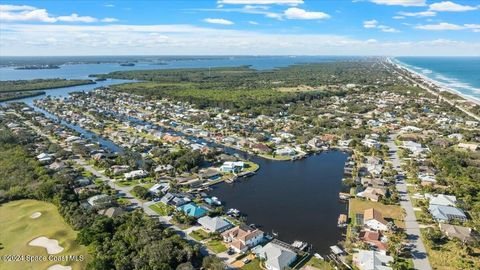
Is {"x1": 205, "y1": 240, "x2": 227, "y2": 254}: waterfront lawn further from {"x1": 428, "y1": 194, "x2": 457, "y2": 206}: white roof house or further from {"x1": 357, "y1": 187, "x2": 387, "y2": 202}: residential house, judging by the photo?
{"x1": 428, "y1": 194, "x2": 457, "y2": 206}: white roof house

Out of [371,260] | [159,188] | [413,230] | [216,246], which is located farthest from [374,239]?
[159,188]

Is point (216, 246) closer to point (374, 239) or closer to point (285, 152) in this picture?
point (374, 239)

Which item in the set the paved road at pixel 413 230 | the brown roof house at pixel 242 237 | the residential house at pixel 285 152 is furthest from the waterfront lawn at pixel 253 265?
the residential house at pixel 285 152

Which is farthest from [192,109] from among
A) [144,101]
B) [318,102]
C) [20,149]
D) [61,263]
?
[61,263]

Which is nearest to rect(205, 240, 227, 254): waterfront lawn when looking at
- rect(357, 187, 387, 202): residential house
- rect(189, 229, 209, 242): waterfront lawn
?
rect(189, 229, 209, 242): waterfront lawn

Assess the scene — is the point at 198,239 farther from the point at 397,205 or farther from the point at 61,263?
the point at 397,205

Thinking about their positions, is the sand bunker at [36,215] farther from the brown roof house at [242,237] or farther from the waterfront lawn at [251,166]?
the waterfront lawn at [251,166]
